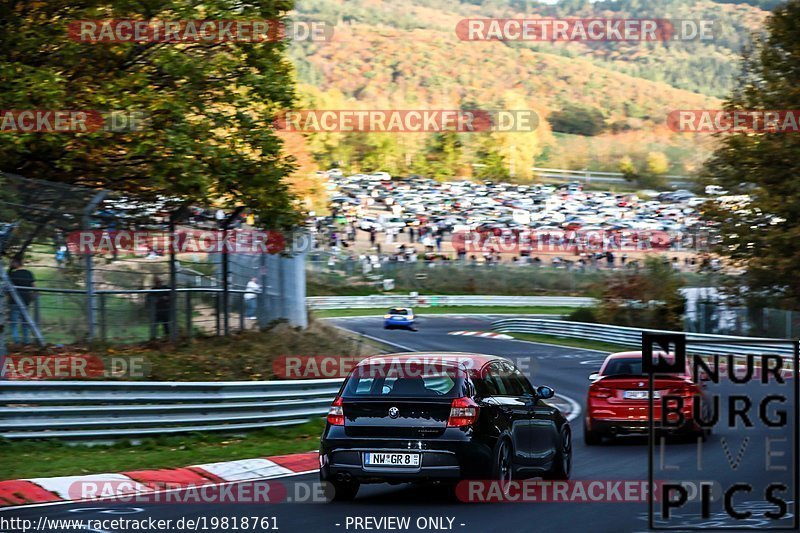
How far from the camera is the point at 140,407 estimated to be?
1505cm

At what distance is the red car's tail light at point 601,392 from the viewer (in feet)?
53.4

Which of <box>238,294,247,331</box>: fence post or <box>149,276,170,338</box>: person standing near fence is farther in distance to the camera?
<box>238,294,247,331</box>: fence post

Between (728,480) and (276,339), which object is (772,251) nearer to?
(276,339)

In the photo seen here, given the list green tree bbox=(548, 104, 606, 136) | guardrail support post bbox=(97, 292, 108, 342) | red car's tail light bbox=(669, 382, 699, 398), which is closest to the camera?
red car's tail light bbox=(669, 382, 699, 398)

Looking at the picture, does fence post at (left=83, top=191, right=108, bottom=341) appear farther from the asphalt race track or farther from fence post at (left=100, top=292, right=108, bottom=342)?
the asphalt race track

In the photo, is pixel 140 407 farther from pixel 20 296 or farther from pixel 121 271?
pixel 121 271

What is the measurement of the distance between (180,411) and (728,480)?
722 centimetres

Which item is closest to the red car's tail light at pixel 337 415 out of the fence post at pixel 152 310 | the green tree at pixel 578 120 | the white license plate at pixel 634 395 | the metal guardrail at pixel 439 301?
the white license plate at pixel 634 395

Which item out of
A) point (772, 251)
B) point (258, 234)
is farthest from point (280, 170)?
point (772, 251)

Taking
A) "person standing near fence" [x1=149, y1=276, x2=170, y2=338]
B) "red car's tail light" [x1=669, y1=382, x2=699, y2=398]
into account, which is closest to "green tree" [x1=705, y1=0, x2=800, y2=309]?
"red car's tail light" [x1=669, y1=382, x2=699, y2=398]

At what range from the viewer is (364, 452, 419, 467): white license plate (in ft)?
34.0

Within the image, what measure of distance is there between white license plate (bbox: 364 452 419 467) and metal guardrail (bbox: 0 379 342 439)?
5385 mm

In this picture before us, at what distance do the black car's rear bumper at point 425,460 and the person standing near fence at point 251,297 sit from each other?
11.6 metres

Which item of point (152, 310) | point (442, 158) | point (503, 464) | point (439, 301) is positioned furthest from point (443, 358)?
point (442, 158)
